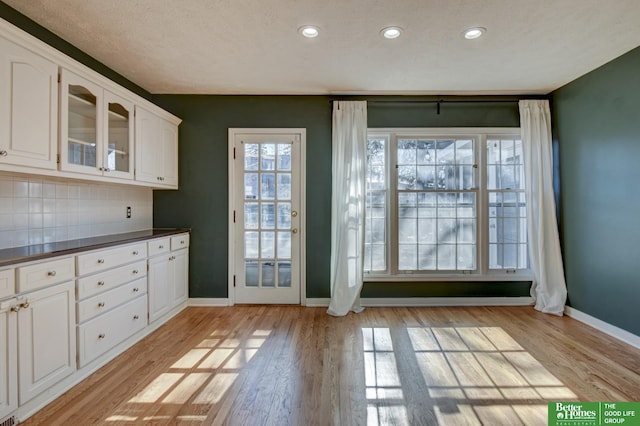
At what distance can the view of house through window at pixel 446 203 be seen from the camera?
3.70 metres

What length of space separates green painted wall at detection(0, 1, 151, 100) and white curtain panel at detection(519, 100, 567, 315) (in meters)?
4.53

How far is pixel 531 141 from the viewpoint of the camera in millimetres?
3527

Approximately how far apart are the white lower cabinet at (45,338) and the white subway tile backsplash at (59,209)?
63 centimetres

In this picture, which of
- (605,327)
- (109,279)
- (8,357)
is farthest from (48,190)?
(605,327)

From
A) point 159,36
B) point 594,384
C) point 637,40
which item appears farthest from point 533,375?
point 159,36

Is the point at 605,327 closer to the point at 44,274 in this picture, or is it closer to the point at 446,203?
the point at 446,203

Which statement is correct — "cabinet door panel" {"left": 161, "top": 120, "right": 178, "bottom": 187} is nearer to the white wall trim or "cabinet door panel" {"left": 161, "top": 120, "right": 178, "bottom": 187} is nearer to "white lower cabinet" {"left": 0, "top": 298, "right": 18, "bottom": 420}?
the white wall trim

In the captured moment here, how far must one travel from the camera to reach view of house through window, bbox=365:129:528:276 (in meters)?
3.70

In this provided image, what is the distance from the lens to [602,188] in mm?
Result: 2971

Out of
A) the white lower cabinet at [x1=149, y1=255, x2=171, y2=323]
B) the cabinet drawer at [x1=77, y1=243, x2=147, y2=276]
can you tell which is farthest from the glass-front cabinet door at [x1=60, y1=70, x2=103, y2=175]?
the white lower cabinet at [x1=149, y1=255, x2=171, y2=323]

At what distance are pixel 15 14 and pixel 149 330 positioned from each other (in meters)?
2.70

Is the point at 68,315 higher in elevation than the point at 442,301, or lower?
higher

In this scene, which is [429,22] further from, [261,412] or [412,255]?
[261,412]

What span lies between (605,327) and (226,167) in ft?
14.2
